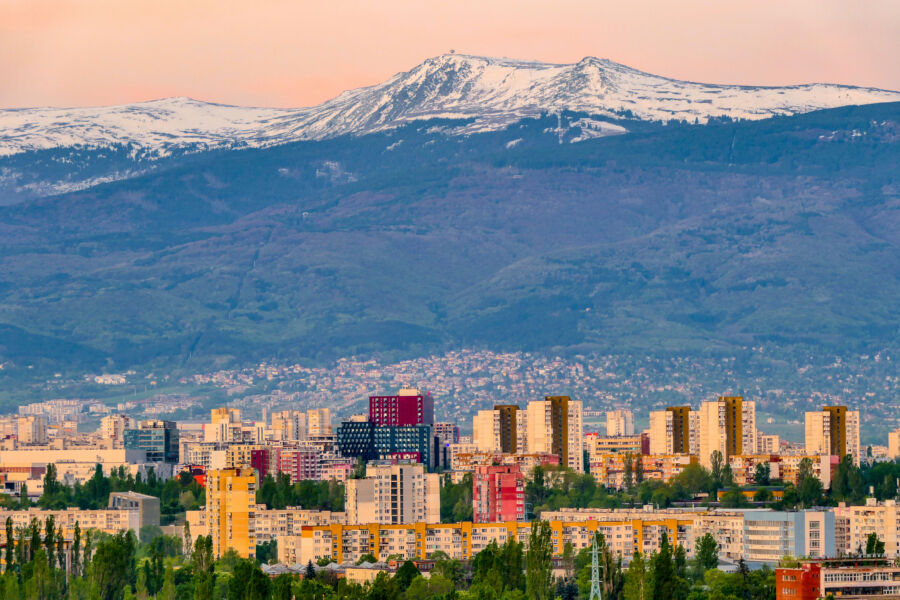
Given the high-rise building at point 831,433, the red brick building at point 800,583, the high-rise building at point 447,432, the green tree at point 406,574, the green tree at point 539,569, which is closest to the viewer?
the red brick building at point 800,583

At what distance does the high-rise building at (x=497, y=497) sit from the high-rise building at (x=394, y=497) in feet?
6.27

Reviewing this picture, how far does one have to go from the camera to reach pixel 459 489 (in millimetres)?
117812

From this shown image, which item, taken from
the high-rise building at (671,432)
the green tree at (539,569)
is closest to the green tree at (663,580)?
the green tree at (539,569)

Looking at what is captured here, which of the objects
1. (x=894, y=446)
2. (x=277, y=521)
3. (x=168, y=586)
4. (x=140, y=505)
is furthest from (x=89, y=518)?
(x=894, y=446)

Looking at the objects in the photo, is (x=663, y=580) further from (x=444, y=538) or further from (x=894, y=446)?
(x=894, y=446)

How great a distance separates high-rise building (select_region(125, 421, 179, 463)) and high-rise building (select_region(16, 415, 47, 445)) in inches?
569

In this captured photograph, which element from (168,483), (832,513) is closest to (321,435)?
(168,483)

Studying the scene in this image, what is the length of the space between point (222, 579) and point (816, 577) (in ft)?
91.6

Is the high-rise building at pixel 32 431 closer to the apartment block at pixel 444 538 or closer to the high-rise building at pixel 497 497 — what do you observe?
the high-rise building at pixel 497 497

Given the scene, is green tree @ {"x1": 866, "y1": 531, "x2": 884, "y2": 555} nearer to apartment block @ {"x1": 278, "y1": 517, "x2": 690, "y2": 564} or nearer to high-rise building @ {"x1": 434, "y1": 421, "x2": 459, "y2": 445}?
apartment block @ {"x1": 278, "y1": 517, "x2": 690, "y2": 564}

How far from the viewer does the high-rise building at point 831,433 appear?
143 meters

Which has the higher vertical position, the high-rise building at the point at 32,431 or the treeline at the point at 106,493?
the high-rise building at the point at 32,431

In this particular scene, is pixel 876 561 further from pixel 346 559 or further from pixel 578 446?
pixel 578 446

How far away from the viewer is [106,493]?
123000 millimetres
